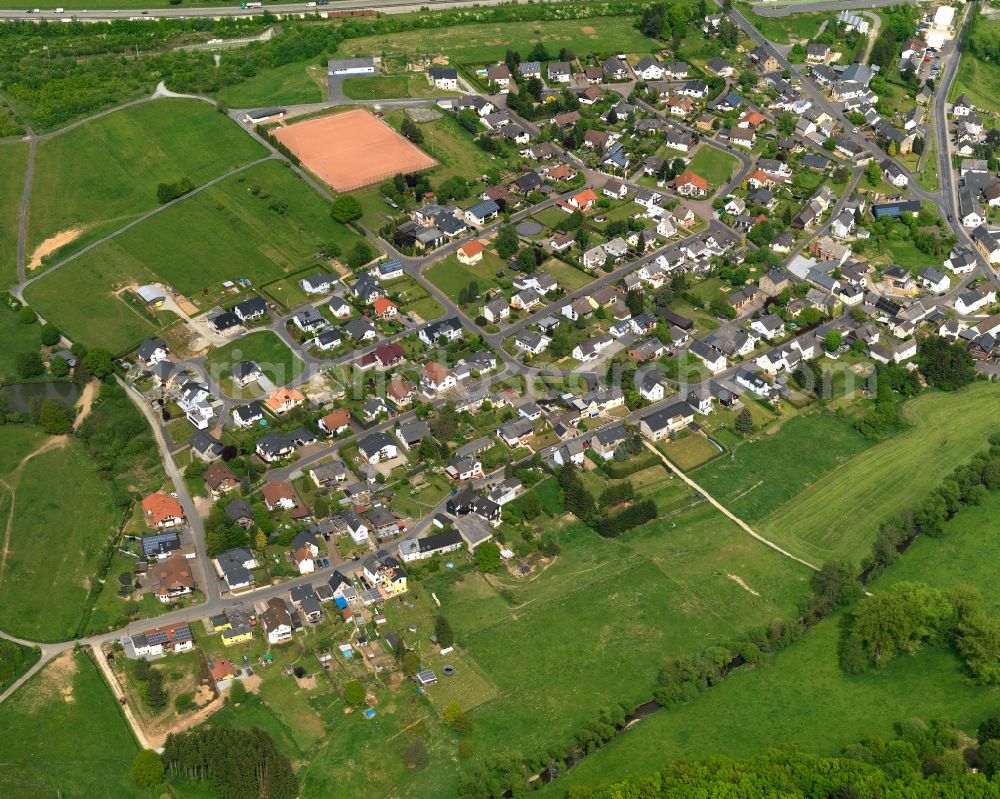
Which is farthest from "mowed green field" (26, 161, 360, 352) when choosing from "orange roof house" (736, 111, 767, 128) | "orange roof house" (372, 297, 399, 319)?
"orange roof house" (736, 111, 767, 128)

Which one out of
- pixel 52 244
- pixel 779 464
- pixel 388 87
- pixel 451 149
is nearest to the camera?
pixel 779 464

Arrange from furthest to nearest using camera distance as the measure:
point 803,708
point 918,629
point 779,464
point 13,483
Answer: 1. point 779,464
2. point 13,483
3. point 918,629
4. point 803,708

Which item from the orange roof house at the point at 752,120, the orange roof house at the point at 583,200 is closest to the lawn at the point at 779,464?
the orange roof house at the point at 583,200

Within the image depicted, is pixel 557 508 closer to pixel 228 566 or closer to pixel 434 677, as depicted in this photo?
pixel 434 677

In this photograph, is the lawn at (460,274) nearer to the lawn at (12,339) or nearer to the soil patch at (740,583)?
the lawn at (12,339)

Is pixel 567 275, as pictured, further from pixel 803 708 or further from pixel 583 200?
pixel 803 708

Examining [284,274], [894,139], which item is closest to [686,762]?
[284,274]

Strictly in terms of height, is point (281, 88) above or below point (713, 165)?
above

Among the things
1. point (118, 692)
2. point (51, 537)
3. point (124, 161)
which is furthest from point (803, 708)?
point (124, 161)
